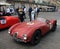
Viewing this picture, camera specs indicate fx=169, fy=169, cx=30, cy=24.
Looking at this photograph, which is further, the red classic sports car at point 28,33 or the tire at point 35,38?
the tire at point 35,38

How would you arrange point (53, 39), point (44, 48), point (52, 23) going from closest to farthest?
point (44, 48) < point (53, 39) < point (52, 23)

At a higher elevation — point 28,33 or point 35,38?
point 28,33

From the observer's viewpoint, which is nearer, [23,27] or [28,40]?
[28,40]

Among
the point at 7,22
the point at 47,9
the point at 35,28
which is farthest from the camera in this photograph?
the point at 47,9

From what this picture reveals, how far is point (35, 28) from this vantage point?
788cm

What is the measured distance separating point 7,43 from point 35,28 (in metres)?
1.50

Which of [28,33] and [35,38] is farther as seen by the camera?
[35,38]

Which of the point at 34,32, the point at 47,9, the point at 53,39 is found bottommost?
the point at 47,9

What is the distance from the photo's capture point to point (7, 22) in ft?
35.9

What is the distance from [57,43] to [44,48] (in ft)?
3.42

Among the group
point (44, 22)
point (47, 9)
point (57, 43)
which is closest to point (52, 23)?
point (44, 22)

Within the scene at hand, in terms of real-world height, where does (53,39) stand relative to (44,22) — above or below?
below

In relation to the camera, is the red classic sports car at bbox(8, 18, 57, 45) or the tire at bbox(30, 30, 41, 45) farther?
the tire at bbox(30, 30, 41, 45)

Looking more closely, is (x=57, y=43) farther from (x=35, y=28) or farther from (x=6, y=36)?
(x=6, y=36)
